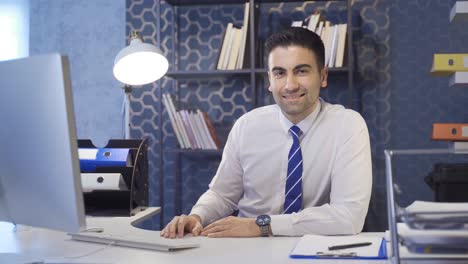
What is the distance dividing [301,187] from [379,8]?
1.76 meters

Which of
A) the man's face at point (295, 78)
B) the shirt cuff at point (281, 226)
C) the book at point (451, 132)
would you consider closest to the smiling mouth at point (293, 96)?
the man's face at point (295, 78)

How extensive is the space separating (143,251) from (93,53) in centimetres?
270

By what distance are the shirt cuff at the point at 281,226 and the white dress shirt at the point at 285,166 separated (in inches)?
7.5

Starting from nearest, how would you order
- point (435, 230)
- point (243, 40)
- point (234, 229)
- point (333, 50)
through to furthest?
point (435, 230)
point (234, 229)
point (333, 50)
point (243, 40)

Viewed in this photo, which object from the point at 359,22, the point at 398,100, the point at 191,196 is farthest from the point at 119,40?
the point at 398,100

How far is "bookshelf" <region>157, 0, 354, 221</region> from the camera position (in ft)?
11.3

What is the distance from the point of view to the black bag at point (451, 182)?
2.81m

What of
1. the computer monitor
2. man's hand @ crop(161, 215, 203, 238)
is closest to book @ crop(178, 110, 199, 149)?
man's hand @ crop(161, 215, 203, 238)

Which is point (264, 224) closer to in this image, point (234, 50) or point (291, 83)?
point (291, 83)

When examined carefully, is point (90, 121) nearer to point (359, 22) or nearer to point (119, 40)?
point (119, 40)

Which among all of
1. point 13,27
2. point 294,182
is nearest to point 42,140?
point 294,182

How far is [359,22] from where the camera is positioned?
3.40 metres

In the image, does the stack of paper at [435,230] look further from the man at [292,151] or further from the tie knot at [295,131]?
the tie knot at [295,131]

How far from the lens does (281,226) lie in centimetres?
165
